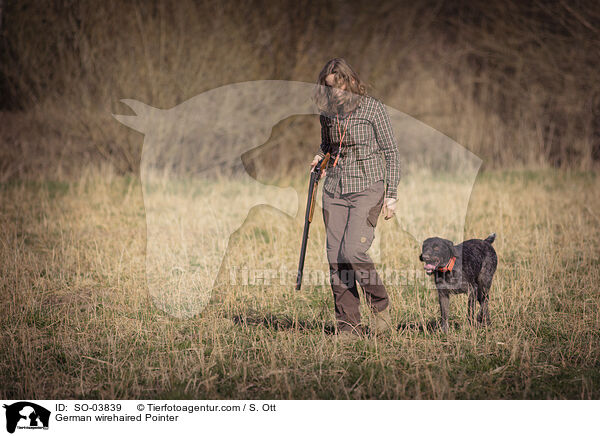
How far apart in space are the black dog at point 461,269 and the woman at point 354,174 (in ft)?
1.45

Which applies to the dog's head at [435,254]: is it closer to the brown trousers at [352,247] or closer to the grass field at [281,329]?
the brown trousers at [352,247]

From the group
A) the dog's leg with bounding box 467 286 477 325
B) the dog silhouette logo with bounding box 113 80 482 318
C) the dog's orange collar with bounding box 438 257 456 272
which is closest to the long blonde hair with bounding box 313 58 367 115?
the dog's orange collar with bounding box 438 257 456 272

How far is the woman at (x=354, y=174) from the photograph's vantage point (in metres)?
4.31

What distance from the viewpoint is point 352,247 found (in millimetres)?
4371

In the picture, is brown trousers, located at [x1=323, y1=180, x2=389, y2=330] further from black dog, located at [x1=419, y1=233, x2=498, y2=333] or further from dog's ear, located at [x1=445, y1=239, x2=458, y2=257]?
dog's ear, located at [x1=445, y1=239, x2=458, y2=257]

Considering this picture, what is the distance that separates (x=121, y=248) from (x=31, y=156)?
8.35 metres

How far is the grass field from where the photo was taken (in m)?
3.93

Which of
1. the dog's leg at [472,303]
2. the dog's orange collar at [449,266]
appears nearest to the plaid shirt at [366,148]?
the dog's orange collar at [449,266]

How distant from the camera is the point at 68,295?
588 cm

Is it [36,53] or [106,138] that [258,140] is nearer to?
[106,138]

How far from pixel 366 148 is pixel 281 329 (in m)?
1.65
